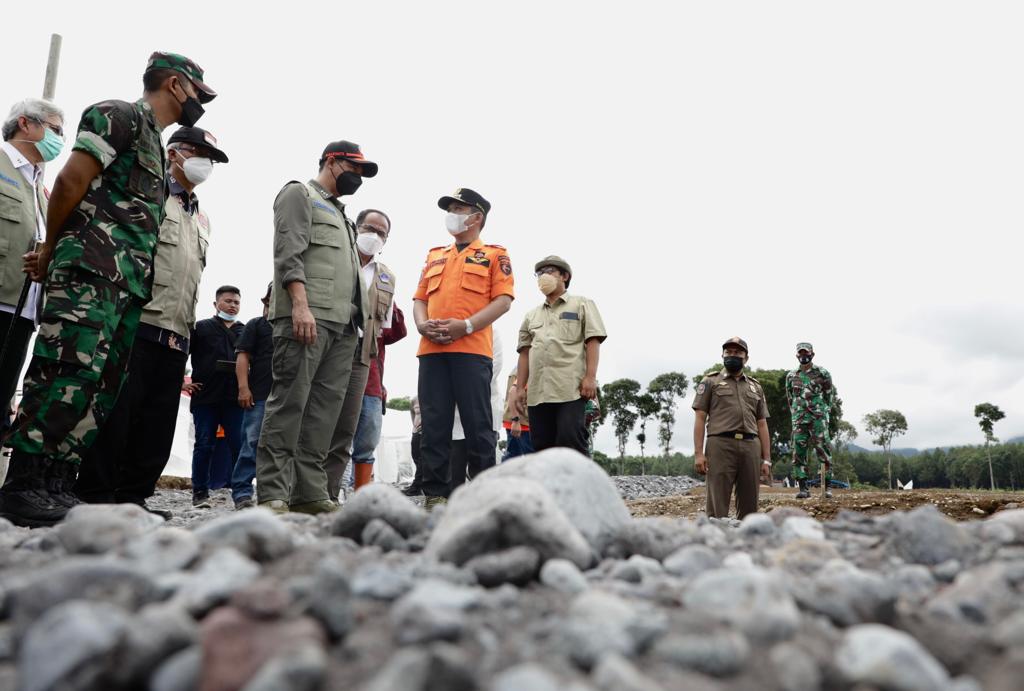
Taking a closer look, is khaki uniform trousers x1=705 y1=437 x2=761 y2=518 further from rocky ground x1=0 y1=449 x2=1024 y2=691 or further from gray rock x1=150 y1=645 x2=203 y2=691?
gray rock x1=150 y1=645 x2=203 y2=691

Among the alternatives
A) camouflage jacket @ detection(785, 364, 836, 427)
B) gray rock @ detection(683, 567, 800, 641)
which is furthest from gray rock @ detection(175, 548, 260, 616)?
camouflage jacket @ detection(785, 364, 836, 427)

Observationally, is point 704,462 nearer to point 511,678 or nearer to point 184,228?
point 184,228

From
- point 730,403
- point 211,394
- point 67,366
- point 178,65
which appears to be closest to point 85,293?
point 67,366

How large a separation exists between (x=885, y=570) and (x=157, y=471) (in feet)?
12.3

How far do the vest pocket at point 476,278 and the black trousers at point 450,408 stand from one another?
51 cm

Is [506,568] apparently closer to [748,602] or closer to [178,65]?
[748,602]

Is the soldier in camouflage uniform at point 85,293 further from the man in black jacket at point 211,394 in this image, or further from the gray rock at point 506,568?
the man in black jacket at point 211,394

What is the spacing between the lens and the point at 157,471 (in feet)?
13.2

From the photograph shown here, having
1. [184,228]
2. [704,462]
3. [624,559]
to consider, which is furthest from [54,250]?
[704,462]

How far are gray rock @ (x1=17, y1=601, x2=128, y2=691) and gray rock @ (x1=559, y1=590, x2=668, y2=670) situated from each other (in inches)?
29.3

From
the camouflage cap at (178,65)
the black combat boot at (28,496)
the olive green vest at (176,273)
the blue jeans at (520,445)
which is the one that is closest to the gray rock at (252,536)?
the black combat boot at (28,496)

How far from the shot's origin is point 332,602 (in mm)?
1279

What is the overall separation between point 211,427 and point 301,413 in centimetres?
373

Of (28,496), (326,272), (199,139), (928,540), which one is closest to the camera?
(928,540)
